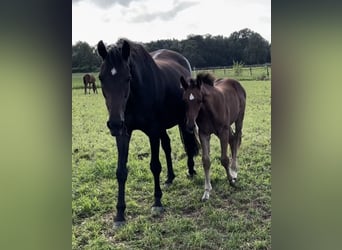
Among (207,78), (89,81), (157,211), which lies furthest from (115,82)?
(157,211)

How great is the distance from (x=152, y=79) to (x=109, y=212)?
0.80 meters

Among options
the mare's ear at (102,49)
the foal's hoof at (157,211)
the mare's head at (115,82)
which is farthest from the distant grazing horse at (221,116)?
the mare's ear at (102,49)

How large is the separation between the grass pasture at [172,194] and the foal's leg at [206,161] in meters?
0.03

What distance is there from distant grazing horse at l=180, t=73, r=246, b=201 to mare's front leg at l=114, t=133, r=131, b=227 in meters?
0.42

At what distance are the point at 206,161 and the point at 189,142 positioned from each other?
0.48 ft

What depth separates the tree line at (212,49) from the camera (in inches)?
91.8

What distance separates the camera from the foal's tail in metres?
2.39

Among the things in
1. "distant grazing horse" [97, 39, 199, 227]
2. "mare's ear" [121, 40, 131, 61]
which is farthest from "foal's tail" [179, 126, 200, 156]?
"mare's ear" [121, 40, 131, 61]

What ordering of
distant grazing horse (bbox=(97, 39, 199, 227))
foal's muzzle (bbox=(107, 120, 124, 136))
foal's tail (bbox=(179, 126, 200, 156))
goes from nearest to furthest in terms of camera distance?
foal's muzzle (bbox=(107, 120, 124, 136)) < distant grazing horse (bbox=(97, 39, 199, 227)) < foal's tail (bbox=(179, 126, 200, 156))

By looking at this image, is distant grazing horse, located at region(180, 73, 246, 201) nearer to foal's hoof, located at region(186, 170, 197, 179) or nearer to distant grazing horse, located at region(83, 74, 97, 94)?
foal's hoof, located at region(186, 170, 197, 179)

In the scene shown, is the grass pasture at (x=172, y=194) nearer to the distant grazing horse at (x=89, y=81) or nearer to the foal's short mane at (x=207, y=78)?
the distant grazing horse at (x=89, y=81)

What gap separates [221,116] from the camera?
7.94 ft
